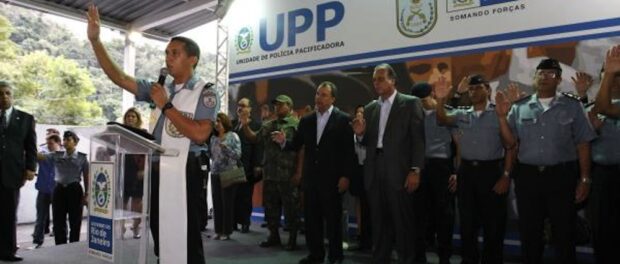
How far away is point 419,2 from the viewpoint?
493 cm

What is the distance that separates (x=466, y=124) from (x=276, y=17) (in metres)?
3.64

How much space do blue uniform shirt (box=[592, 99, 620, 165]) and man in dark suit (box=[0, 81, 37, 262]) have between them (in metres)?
4.69

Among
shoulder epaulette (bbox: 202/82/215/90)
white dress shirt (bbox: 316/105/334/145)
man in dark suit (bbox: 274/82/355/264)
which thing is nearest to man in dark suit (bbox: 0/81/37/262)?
man in dark suit (bbox: 274/82/355/264)

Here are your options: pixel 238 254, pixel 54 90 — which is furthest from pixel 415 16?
pixel 54 90

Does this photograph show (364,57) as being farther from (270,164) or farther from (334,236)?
(334,236)

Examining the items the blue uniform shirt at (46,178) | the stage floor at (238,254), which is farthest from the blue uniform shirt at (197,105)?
the blue uniform shirt at (46,178)

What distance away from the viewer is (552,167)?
114 inches

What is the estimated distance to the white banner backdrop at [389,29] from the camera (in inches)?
160

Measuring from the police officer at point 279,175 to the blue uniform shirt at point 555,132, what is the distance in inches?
88.3

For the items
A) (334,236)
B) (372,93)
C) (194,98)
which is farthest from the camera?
(372,93)

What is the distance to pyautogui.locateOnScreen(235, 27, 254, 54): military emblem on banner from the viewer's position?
22.1 ft

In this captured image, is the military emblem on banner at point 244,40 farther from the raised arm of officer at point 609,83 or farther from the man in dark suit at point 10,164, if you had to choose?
the raised arm of officer at point 609,83

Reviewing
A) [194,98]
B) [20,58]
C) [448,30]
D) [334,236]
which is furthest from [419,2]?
[20,58]

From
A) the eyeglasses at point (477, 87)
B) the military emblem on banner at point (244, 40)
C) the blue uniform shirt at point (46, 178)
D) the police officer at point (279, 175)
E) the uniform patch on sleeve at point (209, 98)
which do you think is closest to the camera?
the uniform patch on sleeve at point (209, 98)
